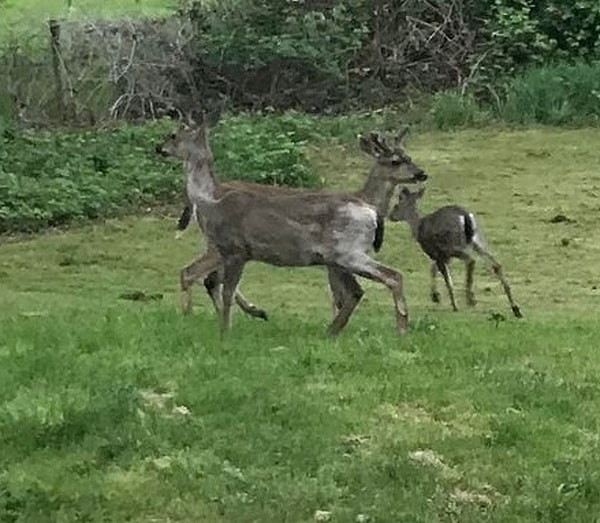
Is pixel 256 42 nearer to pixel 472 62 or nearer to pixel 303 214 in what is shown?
pixel 472 62

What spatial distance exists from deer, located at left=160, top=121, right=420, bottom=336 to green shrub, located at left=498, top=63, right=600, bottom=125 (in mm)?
12520

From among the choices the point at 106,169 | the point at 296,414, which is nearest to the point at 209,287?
the point at 296,414

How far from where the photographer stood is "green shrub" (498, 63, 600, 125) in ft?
73.9

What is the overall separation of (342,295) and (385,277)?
1.12ft

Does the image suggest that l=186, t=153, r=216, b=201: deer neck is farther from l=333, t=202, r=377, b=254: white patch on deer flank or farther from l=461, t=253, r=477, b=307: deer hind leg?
l=461, t=253, r=477, b=307: deer hind leg

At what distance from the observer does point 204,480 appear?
6.79 metres

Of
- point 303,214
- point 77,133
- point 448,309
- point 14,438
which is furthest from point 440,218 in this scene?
point 77,133

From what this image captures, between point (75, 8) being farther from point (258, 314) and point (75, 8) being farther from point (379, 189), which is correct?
point (258, 314)

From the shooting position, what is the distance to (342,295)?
408 inches

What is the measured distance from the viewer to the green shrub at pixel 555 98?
22.5 meters

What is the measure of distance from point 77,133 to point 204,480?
46.9 ft

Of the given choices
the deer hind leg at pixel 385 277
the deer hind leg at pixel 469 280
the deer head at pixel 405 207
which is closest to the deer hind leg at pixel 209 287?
the deer hind leg at pixel 385 277

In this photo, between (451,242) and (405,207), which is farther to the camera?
(405,207)

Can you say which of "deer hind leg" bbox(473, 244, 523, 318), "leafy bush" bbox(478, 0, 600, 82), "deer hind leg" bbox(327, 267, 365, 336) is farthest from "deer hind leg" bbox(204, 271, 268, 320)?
"leafy bush" bbox(478, 0, 600, 82)
